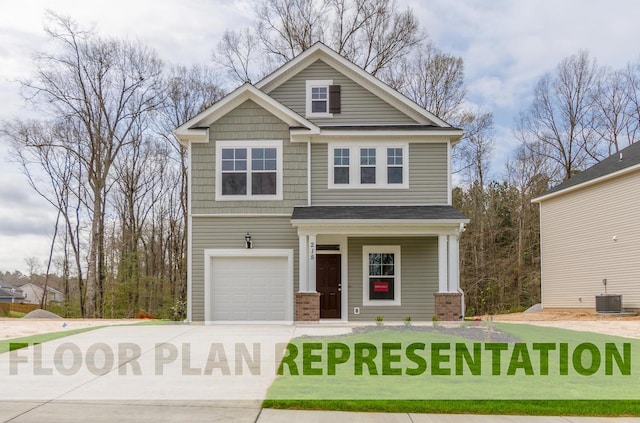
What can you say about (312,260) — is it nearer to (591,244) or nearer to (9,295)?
(591,244)

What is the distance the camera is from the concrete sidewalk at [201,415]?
281 inches

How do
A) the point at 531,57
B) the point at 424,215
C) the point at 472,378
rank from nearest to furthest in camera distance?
the point at 472,378, the point at 424,215, the point at 531,57

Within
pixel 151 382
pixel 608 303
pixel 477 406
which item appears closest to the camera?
pixel 477 406

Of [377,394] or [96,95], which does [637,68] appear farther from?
[377,394]

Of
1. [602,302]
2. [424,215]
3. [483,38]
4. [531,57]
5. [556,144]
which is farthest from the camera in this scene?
[556,144]

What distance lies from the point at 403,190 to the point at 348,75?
4.12m

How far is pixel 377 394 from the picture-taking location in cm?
828

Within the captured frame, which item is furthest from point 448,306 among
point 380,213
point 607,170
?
point 607,170

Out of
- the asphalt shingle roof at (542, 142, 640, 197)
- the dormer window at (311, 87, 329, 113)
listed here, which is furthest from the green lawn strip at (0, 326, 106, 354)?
the asphalt shingle roof at (542, 142, 640, 197)

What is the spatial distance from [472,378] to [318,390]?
231 cm

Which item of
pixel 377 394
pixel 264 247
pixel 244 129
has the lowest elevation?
pixel 377 394

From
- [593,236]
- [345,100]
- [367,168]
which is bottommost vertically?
[593,236]

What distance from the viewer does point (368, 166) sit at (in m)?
20.6

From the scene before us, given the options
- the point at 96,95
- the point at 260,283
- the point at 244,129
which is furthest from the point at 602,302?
the point at 96,95
